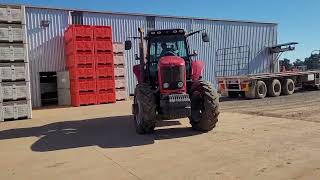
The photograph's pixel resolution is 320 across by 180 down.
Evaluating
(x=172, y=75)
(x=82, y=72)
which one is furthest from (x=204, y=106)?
(x=82, y=72)

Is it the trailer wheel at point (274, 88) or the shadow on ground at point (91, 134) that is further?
the trailer wheel at point (274, 88)

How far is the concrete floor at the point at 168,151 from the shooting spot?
6488 mm

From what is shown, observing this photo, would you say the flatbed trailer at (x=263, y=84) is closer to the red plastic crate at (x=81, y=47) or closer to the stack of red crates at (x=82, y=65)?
the stack of red crates at (x=82, y=65)

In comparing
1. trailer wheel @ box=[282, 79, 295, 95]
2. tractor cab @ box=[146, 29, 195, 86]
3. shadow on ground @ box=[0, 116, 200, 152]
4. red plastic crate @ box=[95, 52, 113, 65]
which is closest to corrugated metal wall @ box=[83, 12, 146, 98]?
red plastic crate @ box=[95, 52, 113, 65]

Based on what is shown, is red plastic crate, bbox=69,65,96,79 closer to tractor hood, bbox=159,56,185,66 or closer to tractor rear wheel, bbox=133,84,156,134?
tractor rear wheel, bbox=133,84,156,134

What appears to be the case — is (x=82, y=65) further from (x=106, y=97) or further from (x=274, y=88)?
(x=274, y=88)

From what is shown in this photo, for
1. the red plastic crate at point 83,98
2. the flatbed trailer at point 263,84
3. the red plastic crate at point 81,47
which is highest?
the red plastic crate at point 81,47

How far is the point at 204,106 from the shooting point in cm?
992

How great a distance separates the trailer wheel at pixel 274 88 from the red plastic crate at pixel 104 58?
8.20 m

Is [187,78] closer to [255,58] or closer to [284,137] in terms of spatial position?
[284,137]

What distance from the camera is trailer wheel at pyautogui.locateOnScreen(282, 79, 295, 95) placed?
21719 mm

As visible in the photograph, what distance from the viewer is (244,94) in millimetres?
20250

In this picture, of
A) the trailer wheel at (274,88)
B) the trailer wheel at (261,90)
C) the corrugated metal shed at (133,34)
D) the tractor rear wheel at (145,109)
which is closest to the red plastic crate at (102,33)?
the corrugated metal shed at (133,34)

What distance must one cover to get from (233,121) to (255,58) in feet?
63.9
